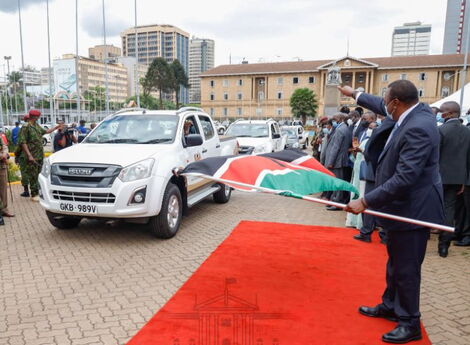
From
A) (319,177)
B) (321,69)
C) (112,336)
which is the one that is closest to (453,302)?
(319,177)

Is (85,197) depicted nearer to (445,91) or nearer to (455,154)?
(455,154)

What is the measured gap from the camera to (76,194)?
5.65 metres

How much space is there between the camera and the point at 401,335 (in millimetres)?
3361

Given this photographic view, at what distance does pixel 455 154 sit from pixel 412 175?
3493 millimetres

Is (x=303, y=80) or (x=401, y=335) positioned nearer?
(x=401, y=335)

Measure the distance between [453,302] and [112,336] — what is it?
146 inches

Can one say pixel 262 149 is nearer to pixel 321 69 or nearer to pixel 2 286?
pixel 2 286

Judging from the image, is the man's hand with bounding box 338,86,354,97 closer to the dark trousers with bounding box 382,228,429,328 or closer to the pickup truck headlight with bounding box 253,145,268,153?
the dark trousers with bounding box 382,228,429,328

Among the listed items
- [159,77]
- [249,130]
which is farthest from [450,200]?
[159,77]

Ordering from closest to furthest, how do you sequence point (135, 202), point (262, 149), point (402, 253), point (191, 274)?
point (402, 253) < point (191, 274) < point (135, 202) < point (262, 149)

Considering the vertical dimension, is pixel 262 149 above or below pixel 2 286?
above

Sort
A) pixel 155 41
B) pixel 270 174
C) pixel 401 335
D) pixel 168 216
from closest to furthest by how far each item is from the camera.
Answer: pixel 401 335
pixel 270 174
pixel 168 216
pixel 155 41

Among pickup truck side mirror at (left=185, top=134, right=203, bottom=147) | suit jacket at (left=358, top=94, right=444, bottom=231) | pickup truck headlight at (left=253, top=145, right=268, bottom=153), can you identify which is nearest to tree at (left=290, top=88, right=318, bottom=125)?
pickup truck headlight at (left=253, top=145, right=268, bottom=153)

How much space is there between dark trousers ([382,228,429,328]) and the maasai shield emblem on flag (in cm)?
115
